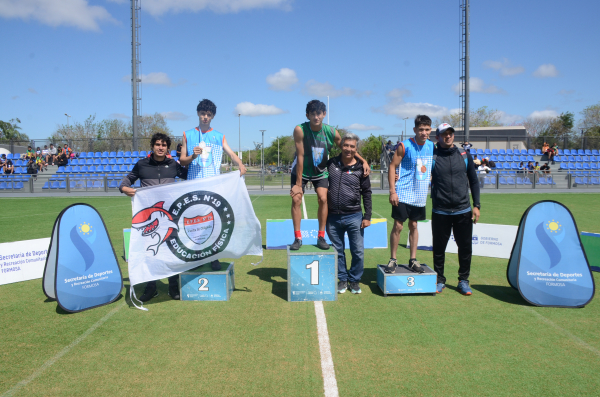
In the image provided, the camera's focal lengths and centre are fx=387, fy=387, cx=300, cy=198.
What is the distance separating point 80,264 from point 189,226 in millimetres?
1309

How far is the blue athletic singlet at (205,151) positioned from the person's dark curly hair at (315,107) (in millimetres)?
1217

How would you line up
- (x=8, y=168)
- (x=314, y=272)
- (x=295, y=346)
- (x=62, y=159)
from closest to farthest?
(x=295, y=346), (x=314, y=272), (x=8, y=168), (x=62, y=159)

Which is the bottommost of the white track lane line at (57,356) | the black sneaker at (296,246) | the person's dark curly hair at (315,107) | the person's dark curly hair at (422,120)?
the white track lane line at (57,356)

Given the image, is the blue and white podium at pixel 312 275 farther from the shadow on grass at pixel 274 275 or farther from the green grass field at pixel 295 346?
the shadow on grass at pixel 274 275

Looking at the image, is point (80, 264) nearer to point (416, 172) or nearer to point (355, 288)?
point (355, 288)

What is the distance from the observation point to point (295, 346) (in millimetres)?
3506

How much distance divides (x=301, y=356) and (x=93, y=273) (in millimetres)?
2862

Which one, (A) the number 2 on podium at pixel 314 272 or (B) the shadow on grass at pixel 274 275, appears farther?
(B) the shadow on grass at pixel 274 275

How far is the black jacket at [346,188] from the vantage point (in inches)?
189

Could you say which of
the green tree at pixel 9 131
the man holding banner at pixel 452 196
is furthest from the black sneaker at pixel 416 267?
the green tree at pixel 9 131

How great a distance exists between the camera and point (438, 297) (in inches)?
192

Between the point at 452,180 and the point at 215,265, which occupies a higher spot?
the point at 452,180

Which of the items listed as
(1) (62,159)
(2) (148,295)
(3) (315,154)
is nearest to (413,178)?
(3) (315,154)

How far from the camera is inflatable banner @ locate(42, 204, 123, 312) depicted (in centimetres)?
438
